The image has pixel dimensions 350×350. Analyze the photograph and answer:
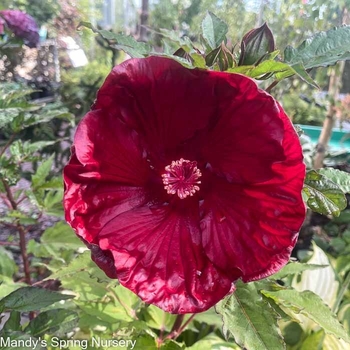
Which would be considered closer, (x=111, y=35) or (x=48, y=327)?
(x=111, y=35)

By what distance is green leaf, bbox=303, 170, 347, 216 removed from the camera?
59 centimetres

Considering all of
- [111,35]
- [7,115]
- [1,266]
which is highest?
[111,35]

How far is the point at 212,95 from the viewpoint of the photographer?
51 centimetres

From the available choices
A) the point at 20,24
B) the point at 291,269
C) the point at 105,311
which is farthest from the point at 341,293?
the point at 20,24

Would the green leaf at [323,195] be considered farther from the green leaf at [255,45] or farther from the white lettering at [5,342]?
the white lettering at [5,342]

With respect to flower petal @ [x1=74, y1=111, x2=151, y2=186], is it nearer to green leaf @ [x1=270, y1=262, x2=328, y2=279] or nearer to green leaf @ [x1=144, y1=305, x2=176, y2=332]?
green leaf @ [x1=270, y1=262, x2=328, y2=279]

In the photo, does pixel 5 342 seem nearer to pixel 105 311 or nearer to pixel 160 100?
pixel 105 311

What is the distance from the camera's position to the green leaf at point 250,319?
573 mm

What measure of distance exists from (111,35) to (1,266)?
806 millimetres

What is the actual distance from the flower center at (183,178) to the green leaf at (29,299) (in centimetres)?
28

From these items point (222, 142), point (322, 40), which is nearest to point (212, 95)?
point (222, 142)

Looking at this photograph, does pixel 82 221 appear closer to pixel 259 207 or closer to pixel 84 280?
pixel 259 207

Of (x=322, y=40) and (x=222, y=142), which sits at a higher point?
(x=322, y=40)

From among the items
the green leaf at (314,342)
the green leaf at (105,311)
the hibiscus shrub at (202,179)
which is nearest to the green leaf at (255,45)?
the hibiscus shrub at (202,179)
